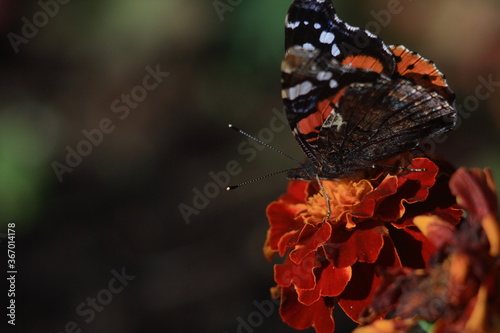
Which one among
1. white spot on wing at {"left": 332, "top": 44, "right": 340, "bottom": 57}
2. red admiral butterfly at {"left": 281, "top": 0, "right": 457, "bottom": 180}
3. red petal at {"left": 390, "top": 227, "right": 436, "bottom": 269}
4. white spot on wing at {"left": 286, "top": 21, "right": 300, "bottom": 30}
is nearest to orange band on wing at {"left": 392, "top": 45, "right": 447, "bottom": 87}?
red admiral butterfly at {"left": 281, "top": 0, "right": 457, "bottom": 180}

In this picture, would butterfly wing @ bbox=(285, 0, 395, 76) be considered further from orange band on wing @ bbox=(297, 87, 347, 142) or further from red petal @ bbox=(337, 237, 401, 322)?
red petal @ bbox=(337, 237, 401, 322)

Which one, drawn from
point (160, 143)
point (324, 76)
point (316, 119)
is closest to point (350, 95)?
point (324, 76)

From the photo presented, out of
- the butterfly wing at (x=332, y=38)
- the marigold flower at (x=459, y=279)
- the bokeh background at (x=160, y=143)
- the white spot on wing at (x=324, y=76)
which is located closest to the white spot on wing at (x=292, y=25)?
the butterfly wing at (x=332, y=38)

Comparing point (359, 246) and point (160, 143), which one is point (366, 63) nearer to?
point (359, 246)

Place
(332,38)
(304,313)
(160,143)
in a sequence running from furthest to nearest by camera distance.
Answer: (160,143)
(332,38)
(304,313)

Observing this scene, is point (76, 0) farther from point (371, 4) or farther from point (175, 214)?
point (371, 4)

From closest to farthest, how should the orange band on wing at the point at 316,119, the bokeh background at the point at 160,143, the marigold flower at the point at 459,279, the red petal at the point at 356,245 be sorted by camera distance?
the marigold flower at the point at 459,279
the red petal at the point at 356,245
the orange band on wing at the point at 316,119
the bokeh background at the point at 160,143

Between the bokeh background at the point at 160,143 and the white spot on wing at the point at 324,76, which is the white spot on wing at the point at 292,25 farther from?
the bokeh background at the point at 160,143
